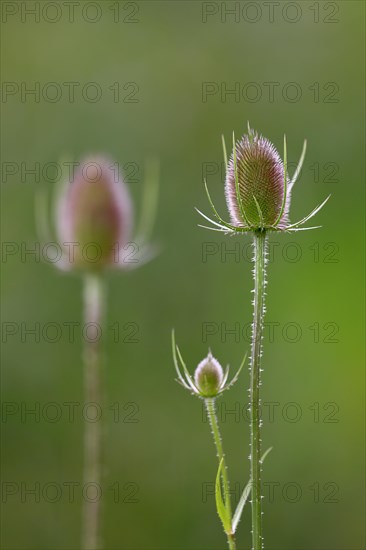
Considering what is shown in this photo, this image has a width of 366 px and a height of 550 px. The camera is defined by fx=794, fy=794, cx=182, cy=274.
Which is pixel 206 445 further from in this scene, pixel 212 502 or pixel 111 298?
pixel 111 298

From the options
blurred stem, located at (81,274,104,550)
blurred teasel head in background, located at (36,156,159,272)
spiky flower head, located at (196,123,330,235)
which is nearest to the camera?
spiky flower head, located at (196,123,330,235)

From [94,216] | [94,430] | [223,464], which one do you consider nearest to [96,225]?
[94,216]

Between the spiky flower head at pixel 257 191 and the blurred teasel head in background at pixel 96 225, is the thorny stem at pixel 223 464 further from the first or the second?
the blurred teasel head in background at pixel 96 225

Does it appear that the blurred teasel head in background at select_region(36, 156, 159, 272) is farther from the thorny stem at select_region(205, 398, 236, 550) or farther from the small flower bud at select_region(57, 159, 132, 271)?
the thorny stem at select_region(205, 398, 236, 550)

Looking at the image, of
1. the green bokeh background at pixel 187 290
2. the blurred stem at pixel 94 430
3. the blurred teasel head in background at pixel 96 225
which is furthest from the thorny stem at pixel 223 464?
the green bokeh background at pixel 187 290

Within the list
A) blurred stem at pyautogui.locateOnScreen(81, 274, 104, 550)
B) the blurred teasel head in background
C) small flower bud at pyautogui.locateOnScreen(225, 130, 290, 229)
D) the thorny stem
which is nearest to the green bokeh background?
the blurred teasel head in background

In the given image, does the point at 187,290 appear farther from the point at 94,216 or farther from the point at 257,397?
the point at 257,397

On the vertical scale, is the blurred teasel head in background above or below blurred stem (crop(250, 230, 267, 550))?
above
